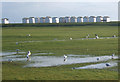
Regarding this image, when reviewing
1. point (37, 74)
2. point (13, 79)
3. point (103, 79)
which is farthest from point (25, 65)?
point (103, 79)

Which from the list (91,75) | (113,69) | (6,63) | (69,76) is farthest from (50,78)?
(6,63)

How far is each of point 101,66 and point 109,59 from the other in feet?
11.6

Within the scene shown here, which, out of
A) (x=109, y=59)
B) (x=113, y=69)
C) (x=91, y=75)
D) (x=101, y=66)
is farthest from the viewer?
(x=109, y=59)

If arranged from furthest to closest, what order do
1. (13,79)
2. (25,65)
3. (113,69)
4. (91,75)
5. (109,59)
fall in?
(109,59)
(25,65)
(113,69)
(91,75)
(13,79)

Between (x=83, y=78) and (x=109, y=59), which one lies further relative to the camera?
(x=109, y=59)

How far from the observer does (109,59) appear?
→ 22.9m

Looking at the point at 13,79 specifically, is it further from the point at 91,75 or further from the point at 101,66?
the point at 101,66

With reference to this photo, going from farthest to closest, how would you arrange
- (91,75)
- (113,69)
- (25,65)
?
(25,65) → (113,69) → (91,75)

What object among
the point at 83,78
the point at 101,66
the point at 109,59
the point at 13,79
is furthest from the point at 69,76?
the point at 109,59

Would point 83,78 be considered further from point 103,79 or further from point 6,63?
point 6,63

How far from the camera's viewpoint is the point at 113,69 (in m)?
18.3

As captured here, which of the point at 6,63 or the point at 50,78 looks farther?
the point at 6,63

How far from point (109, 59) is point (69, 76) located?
8449 millimetres

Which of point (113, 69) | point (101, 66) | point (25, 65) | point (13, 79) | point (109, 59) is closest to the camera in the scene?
point (13, 79)
